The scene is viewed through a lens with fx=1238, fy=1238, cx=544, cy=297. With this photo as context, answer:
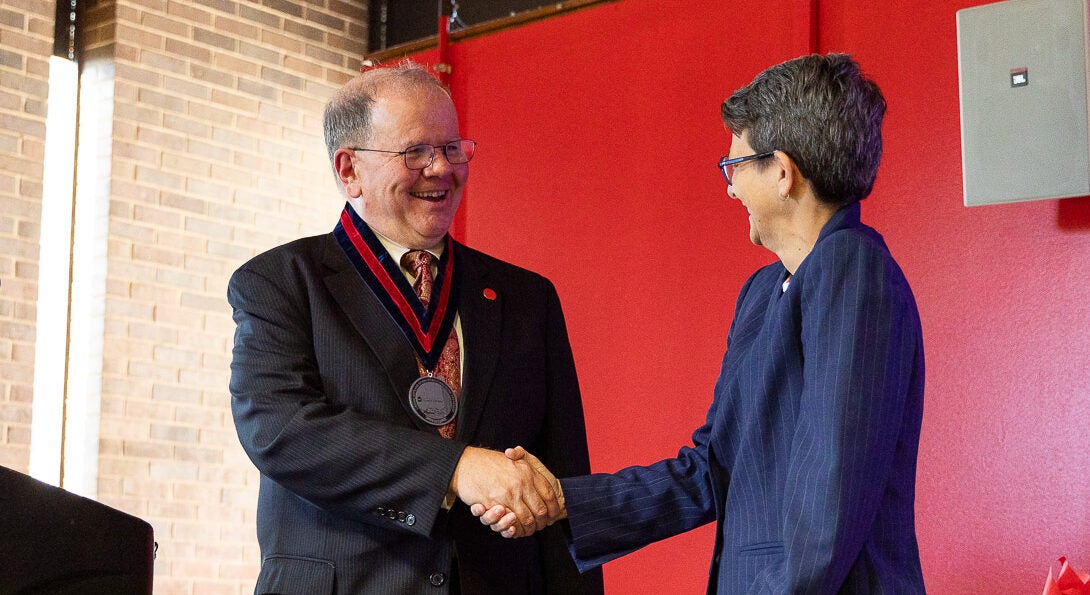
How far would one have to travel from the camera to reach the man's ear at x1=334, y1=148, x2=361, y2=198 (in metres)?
2.61

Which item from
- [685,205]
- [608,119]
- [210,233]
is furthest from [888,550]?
[210,233]

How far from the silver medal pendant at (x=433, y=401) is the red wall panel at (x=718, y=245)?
6.20 ft

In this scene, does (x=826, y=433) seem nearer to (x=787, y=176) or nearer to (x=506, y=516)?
(x=787, y=176)

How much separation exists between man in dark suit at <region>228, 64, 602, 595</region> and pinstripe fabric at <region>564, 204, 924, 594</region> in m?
0.45

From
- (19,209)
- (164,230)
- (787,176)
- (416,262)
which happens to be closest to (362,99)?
(416,262)

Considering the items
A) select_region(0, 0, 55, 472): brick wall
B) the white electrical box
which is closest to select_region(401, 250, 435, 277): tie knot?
the white electrical box

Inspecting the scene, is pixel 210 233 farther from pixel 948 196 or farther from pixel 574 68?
pixel 948 196

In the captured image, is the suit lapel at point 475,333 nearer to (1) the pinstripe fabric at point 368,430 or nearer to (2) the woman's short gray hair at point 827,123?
(1) the pinstripe fabric at point 368,430

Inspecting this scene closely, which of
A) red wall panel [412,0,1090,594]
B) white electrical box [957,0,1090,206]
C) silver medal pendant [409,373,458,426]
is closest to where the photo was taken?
silver medal pendant [409,373,458,426]

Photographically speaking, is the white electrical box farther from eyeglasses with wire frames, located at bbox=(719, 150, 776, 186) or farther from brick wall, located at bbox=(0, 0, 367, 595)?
brick wall, located at bbox=(0, 0, 367, 595)

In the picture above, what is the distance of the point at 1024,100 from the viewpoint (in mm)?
3416

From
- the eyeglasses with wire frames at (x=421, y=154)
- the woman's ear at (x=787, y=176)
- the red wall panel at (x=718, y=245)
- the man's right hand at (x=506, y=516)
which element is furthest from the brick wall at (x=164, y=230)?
the woman's ear at (x=787, y=176)

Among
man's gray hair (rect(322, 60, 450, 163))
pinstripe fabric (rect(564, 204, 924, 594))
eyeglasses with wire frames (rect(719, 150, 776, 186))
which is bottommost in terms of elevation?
pinstripe fabric (rect(564, 204, 924, 594))

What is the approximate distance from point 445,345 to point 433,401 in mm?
143
